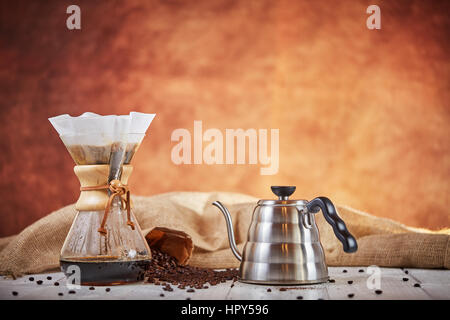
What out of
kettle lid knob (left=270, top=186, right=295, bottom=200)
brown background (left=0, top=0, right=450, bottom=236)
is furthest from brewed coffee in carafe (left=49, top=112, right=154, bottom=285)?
brown background (left=0, top=0, right=450, bottom=236)

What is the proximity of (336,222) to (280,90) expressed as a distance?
2.80m

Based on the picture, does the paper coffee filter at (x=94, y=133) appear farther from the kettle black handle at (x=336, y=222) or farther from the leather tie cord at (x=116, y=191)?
the kettle black handle at (x=336, y=222)

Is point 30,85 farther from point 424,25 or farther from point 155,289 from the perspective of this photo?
point 155,289

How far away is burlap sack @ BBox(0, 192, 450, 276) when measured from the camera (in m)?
1.69

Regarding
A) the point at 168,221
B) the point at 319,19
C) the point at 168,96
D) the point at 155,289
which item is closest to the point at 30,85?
the point at 168,96

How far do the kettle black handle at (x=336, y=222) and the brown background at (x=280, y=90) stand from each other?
101 inches

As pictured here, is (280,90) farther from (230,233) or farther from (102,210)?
(102,210)

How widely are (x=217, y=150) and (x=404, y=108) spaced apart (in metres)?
1.22

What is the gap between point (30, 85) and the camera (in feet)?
12.3

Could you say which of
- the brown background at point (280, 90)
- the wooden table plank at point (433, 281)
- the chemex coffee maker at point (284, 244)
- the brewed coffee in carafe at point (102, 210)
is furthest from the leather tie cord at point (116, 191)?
the brown background at point (280, 90)

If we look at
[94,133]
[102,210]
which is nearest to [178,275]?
[102,210]

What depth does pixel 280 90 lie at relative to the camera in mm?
3959

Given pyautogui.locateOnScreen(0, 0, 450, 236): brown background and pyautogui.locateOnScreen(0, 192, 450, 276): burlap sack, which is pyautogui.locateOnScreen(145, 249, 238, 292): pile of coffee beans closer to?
pyautogui.locateOnScreen(0, 192, 450, 276): burlap sack
